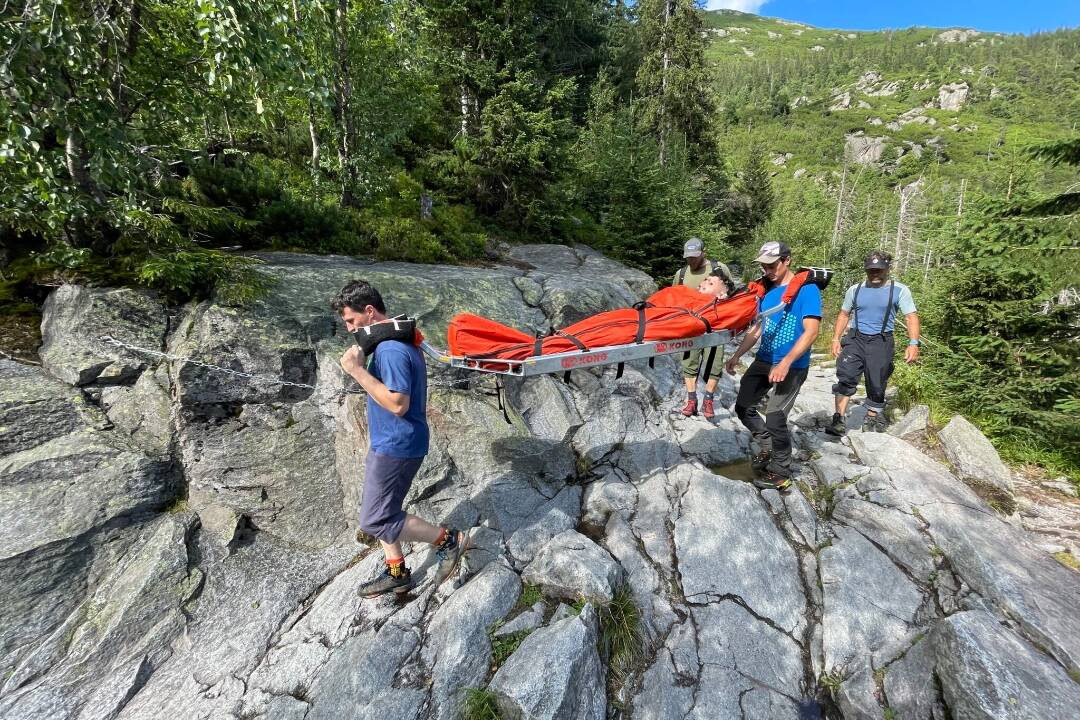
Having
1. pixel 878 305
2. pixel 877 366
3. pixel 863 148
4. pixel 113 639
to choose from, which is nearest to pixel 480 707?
pixel 113 639

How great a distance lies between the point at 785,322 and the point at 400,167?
1158 centimetres

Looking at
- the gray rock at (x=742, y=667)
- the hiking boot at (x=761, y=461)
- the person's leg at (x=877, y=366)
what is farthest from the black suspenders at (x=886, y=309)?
the gray rock at (x=742, y=667)

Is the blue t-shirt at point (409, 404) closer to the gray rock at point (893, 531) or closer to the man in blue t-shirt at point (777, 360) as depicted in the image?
the man in blue t-shirt at point (777, 360)

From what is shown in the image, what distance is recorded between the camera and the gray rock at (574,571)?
4379 mm

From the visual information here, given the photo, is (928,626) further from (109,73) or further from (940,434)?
(109,73)

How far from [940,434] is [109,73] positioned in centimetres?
1242

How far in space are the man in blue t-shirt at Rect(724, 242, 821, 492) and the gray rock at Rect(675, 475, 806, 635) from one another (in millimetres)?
540

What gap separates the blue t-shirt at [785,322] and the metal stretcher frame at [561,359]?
1247mm

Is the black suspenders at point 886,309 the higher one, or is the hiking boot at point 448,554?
the black suspenders at point 886,309

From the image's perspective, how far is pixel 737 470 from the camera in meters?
6.70

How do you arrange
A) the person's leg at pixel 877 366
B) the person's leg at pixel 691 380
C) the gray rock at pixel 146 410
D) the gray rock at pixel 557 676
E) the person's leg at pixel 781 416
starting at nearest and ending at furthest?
the gray rock at pixel 557 676 → the gray rock at pixel 146 410 → the person's leg at pixel 781 416 → the person's leg at pixel 877 366 → the person's leg at pixel 691 380

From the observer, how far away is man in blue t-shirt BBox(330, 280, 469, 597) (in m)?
3.75

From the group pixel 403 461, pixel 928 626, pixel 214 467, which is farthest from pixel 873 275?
pixel 214 467

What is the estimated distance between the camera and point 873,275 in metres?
6.54
